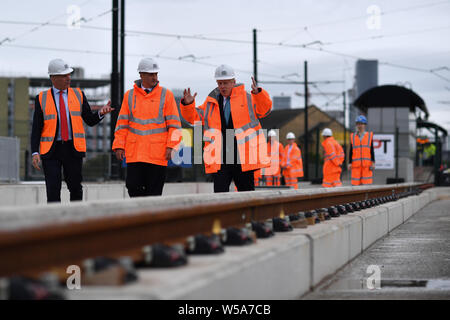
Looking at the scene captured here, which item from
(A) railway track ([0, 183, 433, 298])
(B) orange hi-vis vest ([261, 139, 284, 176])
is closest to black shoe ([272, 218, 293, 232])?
(A) railway track ([0, 183, 433, 298])

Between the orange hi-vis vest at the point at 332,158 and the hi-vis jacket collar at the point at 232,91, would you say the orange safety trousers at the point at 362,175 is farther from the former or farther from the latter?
the hi-vis jacket collar at the point at 232,91

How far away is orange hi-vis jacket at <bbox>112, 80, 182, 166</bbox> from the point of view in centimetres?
830

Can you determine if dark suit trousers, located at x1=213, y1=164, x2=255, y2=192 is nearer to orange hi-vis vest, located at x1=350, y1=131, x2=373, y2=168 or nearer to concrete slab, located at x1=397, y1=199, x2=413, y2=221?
concrete slab, located at x1=397, y1=199, x2=413, y2=221

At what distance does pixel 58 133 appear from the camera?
8.54m

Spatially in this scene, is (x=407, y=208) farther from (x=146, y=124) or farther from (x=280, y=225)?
(x=280, y=225)

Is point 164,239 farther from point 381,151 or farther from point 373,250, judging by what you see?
point 381,151

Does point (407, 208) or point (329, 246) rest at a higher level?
point (329, 246)

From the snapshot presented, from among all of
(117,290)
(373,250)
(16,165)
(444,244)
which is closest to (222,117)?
(373,250)

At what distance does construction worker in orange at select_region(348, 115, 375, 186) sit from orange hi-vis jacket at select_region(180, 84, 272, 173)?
9.74m

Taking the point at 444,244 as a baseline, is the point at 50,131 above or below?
above

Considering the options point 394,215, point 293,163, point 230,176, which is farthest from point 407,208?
point 293,163

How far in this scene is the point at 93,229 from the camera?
3510mm

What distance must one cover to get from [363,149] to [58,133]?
11.0 meters
